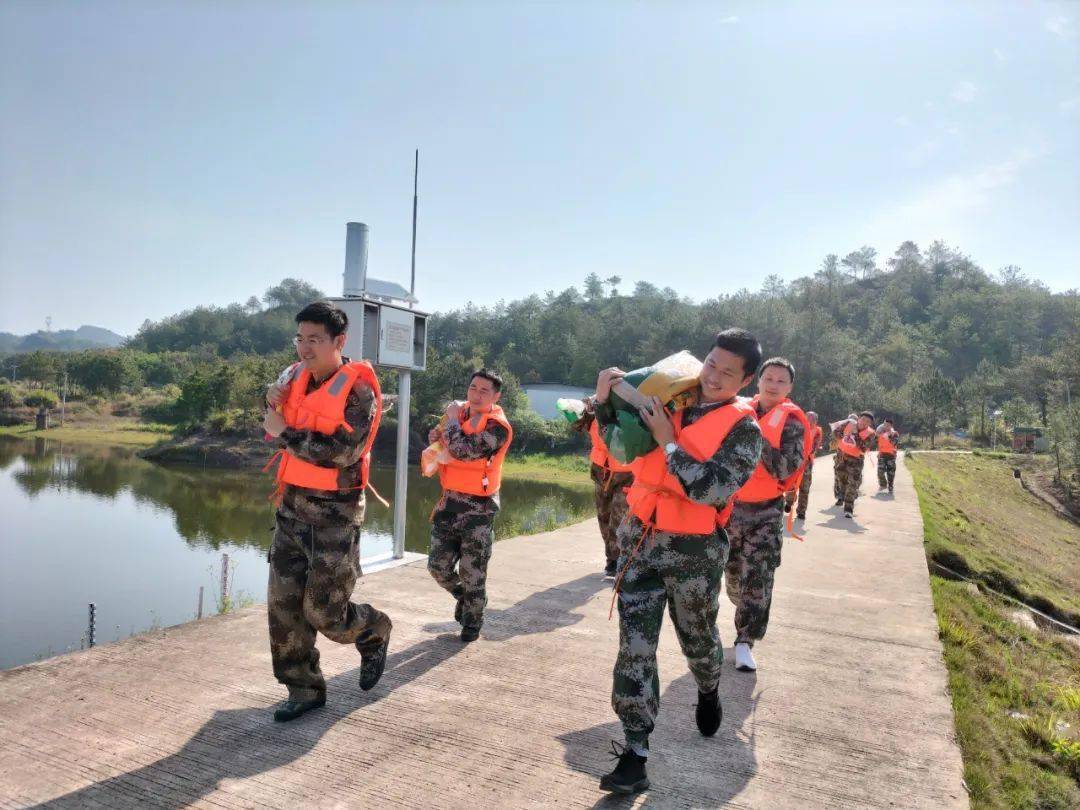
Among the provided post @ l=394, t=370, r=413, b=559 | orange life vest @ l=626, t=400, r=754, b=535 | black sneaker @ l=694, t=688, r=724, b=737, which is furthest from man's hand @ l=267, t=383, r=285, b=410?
post @ l=394, t=370, r=413, b=559

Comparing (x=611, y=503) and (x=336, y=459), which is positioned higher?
(x=336, y=459)

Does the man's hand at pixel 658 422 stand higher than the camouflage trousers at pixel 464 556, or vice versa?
the man's hand at pixel 658 422

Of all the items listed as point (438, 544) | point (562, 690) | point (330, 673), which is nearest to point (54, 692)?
point (330, 673)

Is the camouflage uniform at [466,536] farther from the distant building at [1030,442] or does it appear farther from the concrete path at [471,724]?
the distant building at [1030,442]

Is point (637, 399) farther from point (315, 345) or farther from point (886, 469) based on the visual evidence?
point (886, 469)

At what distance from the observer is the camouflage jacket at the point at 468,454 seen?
505 centimetres

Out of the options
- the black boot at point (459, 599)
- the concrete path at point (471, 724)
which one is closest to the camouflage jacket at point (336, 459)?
the concrete path at point (471, 724)

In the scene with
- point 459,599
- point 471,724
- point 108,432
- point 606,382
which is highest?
point 606,382

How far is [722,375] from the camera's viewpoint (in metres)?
3.22

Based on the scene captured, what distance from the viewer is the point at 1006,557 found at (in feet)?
46.6

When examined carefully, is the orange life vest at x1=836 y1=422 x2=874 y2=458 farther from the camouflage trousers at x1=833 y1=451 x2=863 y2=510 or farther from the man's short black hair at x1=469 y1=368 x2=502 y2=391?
the man's short black hair at x1=469 y1=368 x2=502 y2=391

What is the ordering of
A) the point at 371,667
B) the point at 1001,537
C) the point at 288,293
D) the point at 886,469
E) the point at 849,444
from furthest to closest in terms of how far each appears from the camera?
the point at 288,293 → the point at 886,469 → the point at 1001,537 → the point at 849,444 → the point at 371,667

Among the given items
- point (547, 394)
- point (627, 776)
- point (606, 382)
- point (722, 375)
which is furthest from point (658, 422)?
point (547, 394)

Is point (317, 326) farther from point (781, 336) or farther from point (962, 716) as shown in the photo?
point (781, 336)
